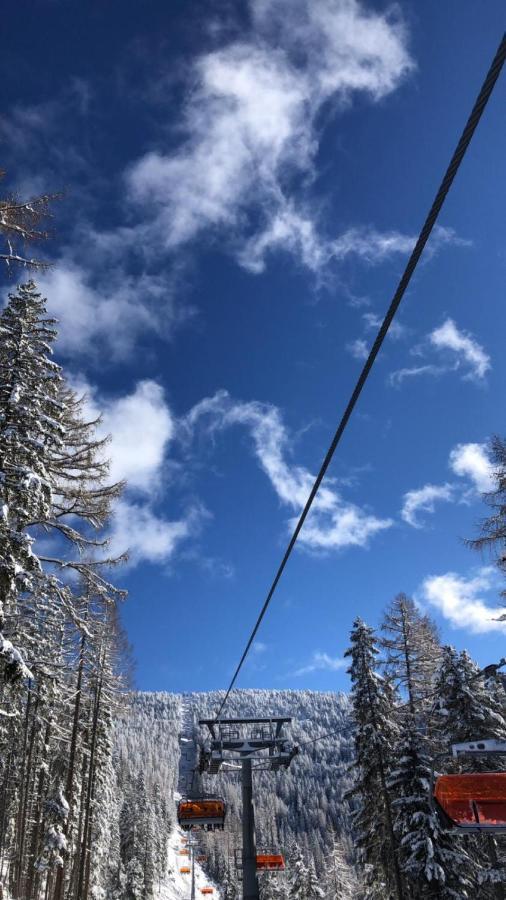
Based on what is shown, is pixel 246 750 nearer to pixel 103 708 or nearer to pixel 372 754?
pixel 372 754

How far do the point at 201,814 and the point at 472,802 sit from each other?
578 inches

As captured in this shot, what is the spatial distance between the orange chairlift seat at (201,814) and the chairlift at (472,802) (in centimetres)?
1398

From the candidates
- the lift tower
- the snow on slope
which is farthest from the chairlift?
the snow on slope

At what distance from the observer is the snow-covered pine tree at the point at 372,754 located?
21.2 meters

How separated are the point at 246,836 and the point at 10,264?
1857 cm

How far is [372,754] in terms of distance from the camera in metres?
21.8

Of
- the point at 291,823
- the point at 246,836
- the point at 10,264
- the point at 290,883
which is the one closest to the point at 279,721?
the point at 246,836

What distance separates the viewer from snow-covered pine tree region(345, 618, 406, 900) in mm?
21172

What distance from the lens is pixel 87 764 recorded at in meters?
29.3

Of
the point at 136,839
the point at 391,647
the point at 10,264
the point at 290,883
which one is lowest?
the point at 290,883

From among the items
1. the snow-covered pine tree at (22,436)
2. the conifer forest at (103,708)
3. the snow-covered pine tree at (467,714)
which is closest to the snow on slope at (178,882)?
the conifer forest at (103,708)

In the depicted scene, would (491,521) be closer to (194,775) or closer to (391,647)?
(391,647)

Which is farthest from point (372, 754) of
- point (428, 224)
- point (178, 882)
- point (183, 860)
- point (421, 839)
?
point (183, 860)

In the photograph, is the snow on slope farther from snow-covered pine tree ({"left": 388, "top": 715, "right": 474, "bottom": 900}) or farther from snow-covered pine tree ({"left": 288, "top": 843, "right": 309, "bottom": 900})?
snow-covered pine tree ({"left": 388, "top": 715, "right": 474, "bottom": 900})
